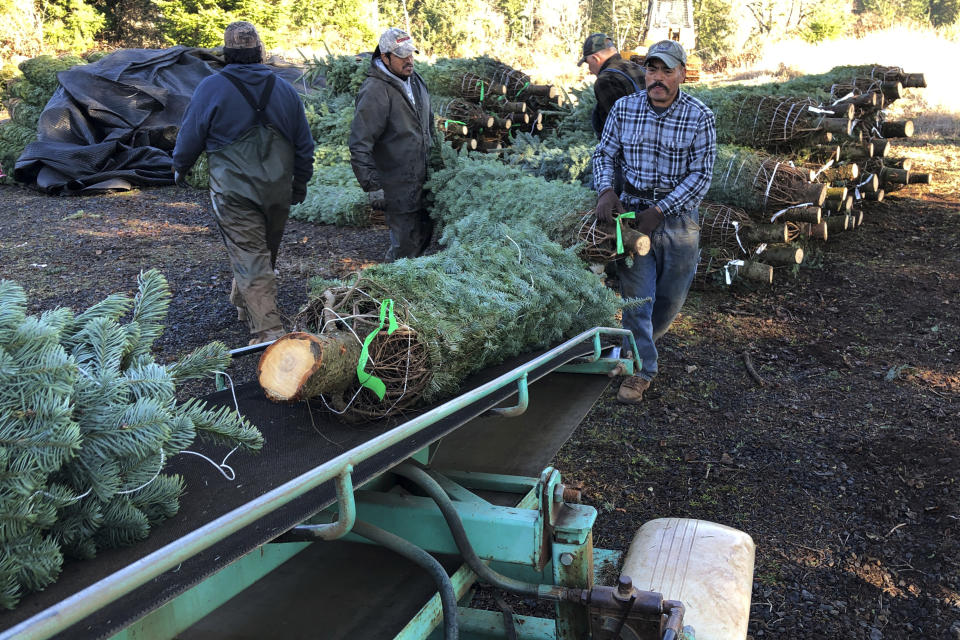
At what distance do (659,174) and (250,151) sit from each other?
2.92 metres

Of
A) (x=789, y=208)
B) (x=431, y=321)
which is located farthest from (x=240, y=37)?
(x=789, y=208)

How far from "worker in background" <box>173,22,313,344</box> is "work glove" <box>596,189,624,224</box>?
2397 millimetres

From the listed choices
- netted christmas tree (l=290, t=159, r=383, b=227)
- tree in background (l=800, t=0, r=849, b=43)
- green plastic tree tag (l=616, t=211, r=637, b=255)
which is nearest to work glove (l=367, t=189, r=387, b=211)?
green plastic tree tag (l=616, t=211, r=637, b=255)

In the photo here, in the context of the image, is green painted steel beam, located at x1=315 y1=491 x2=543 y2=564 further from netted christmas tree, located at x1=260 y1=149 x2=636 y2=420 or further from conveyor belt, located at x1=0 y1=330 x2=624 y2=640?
netted christmas tree, located at x1=260 y1=149 x2=636 y2=420

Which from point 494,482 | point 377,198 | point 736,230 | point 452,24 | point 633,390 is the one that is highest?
point 452,24

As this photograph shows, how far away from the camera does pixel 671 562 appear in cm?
244

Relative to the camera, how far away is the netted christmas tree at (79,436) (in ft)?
5.41

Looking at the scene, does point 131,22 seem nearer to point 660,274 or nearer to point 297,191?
point 297,191

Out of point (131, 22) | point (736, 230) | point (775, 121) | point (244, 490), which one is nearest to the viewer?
point (244, 490)

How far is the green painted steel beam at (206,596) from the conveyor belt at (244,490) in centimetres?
16

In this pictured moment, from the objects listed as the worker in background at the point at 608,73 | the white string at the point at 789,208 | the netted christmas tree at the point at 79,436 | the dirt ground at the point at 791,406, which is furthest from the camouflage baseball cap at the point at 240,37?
the white string at the point at 789,208

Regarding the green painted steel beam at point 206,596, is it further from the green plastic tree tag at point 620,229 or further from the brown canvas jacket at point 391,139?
the brown canvas jacket at point 391,139

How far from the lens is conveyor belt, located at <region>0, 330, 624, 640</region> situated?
157cm

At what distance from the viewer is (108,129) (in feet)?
38.7
